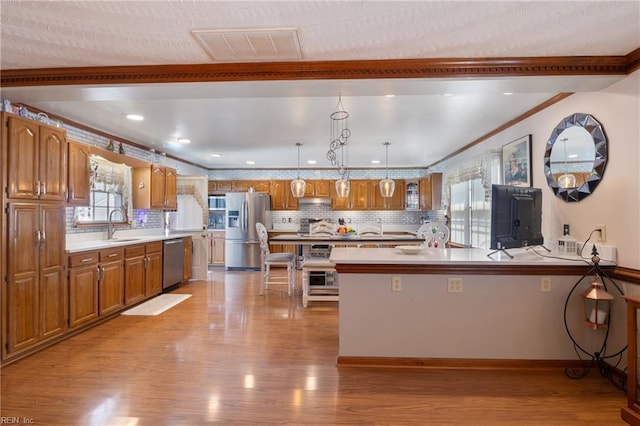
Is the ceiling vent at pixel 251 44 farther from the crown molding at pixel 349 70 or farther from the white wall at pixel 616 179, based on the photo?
the white wall at pixel 616 179

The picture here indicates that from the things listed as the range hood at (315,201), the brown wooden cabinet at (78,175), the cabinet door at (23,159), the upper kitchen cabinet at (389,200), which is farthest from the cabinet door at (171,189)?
the upper kitchen cabinet at (389,200)

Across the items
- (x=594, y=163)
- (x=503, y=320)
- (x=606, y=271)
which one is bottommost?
(x=503, y=320)

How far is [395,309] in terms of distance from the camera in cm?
271

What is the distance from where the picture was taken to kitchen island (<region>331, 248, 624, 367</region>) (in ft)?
8.68

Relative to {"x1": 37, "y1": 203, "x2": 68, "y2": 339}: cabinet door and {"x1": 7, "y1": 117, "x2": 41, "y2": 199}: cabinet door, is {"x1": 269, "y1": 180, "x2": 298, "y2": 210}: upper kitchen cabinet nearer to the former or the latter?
{"x1": 37, "y1": 203, "x2": 68, "y2": 339}: cabinet door

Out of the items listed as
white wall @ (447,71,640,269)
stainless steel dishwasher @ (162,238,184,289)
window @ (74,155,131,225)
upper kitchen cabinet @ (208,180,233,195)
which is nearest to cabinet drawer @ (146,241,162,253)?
stainless steel dishwasher @ (162,238,184,289)

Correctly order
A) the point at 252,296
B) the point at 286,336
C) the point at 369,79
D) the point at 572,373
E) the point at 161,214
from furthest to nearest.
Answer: the point at 161,214
the point at 252,296
the point at 286,336
the point at 572,373
the point at 369,79

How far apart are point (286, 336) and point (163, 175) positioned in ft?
12.2

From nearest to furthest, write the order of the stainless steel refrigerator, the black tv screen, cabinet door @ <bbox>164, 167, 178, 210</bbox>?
the black tv screen, cabinet door @ <bbox>164, 167, 178, 210</bbox>, the stainless steel refrigerator

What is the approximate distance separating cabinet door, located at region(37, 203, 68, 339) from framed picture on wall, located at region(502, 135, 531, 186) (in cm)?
472

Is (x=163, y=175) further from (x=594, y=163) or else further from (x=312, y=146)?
(x=594, y=163)

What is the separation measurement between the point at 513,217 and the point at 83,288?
4.15 meters

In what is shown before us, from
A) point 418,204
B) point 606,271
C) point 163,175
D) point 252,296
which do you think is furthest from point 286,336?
point 418,204

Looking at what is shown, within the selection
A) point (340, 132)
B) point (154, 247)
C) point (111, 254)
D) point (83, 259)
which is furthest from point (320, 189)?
point (83, 259)
